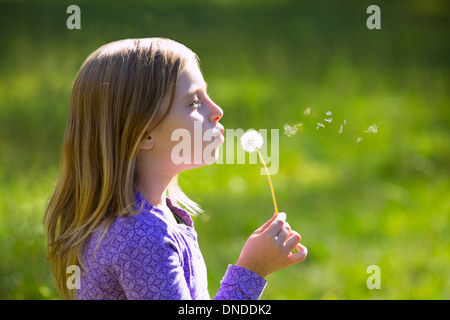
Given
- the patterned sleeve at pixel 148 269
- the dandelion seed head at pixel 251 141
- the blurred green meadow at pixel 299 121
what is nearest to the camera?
the patterned sleeve at pixel 148 269

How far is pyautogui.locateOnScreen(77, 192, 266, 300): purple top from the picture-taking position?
149 centimetres

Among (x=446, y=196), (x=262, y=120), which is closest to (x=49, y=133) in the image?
(x=262, y=120)

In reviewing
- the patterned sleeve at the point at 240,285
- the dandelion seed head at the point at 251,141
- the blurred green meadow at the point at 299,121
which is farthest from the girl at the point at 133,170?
the blurred green meadow at the point at 299,121

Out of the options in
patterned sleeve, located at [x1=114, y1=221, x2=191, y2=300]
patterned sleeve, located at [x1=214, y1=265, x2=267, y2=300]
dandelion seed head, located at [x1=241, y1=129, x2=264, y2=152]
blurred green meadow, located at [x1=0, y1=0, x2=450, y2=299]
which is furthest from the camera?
blurred green meadow, located at [x1=0, y1=0, x2=450, y2=299]

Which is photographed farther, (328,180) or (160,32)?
(160,32)

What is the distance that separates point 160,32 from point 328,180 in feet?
5.72

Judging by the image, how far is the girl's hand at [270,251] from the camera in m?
1.64

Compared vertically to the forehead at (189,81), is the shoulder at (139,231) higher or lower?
lower

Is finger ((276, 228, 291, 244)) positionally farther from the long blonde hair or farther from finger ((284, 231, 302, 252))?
the long blonde hair

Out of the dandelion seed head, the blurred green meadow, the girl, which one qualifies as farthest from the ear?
the blurred green meadow

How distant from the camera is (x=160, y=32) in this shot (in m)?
5.00

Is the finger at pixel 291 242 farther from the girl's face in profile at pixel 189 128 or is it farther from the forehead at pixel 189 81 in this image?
the forehead at pixel 189 81
